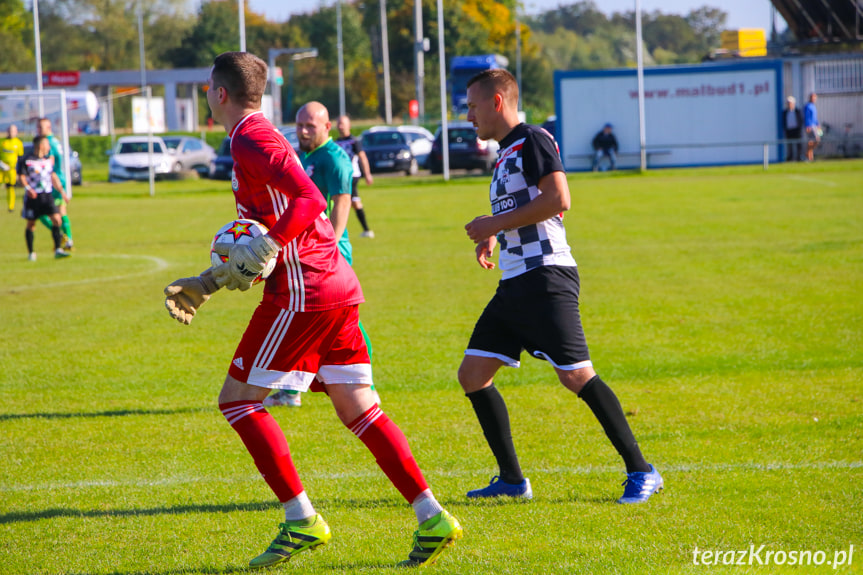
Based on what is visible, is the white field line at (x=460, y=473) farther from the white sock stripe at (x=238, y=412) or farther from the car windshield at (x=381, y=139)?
the car windshield at (x=381, y=139)

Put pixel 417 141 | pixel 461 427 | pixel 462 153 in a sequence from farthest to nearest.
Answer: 1. pixel 417 141
2. pixel 462 153
3. pixel 461 427

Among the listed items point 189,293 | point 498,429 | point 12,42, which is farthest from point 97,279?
point 12,42

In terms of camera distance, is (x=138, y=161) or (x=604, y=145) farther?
(x=138, y=161)

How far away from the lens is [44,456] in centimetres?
575

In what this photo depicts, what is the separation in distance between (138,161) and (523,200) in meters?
35.1

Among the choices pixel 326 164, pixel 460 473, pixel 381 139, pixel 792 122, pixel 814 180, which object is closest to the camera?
pixel 460 473

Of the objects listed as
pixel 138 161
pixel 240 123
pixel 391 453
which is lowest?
pixel 391 453

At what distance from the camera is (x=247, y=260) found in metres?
3.72

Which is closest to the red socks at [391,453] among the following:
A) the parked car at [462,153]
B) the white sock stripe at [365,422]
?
the white sock stripe at [365,422]

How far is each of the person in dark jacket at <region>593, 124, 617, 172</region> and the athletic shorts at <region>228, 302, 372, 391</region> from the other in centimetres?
3072

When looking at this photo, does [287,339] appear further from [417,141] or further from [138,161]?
[417,141]

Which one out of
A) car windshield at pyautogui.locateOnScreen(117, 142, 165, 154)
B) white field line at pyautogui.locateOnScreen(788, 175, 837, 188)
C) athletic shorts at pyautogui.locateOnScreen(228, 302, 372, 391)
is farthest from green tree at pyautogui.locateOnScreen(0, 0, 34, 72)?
athletic shorts at pyautogui.locateOnScreen(228, 302, 372, 391)

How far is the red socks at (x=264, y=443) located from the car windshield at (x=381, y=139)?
34568mm

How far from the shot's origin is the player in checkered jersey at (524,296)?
454 centimetres
